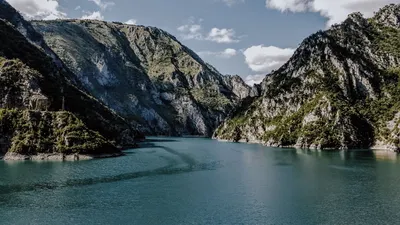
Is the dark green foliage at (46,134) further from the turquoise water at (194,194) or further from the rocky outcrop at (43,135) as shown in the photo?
the turquoise water at (194,194)

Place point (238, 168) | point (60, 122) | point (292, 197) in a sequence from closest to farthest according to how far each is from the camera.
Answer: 1. point (292, 197)
2. point (238, 168)
3. point (60, 122)

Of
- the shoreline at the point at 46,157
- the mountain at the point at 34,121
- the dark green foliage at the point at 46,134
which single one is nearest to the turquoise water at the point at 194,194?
the shoreline at the point at 46,157

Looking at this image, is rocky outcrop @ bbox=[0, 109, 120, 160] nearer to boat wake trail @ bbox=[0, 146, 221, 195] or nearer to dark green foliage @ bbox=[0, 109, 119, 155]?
dark green foliage @ bbox=[0, 109, 119, 155]

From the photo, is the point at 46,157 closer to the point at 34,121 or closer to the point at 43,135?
the point at 43,135

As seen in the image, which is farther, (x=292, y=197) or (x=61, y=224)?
(x=292, y=197)

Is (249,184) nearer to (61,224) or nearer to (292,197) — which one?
(292,197)

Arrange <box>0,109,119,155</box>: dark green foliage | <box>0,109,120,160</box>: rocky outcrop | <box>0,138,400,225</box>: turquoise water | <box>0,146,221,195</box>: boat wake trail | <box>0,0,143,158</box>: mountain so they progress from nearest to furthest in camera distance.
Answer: <box>0,138,400,225</box>: turquoise water
<box>0,146,221,195</box>: boat wake trail
<box>0,109,120,160</box>: rocky outcrop
<box>0,109,119,155</box>: dark green foliage
<box>0,0,143,158</box>: mountain

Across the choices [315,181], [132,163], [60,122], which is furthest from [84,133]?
[315,181]

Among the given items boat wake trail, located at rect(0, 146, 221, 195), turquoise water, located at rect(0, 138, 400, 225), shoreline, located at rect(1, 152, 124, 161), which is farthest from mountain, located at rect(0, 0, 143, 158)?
boat wake trail, located at rect(0, 146, 221, 195)
